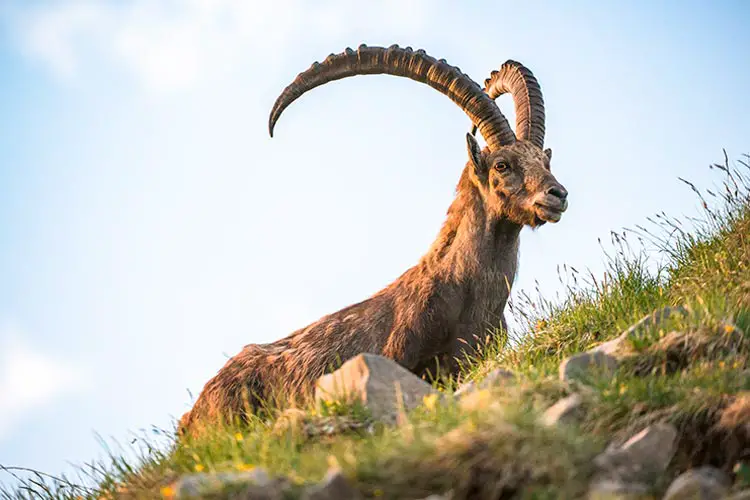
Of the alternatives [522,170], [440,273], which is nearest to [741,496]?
[440,273]

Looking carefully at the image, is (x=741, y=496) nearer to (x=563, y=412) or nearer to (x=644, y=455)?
(x=644, y=455)

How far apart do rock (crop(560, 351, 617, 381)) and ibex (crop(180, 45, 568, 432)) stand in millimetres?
3169

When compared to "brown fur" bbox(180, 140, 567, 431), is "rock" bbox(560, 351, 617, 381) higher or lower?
lower

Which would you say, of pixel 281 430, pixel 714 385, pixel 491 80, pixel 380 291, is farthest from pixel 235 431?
pixel 491 80

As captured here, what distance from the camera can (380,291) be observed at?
953 centimetres

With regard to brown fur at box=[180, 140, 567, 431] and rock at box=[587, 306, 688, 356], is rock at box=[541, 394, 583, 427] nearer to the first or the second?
rock at box=[587, 306, 688, 356]

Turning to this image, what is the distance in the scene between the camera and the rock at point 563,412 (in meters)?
4.61

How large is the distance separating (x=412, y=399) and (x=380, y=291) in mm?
4067

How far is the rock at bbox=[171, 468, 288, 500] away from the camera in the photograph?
3922mm

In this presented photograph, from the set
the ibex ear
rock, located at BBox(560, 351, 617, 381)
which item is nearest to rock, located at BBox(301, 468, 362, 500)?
rock, located at BBox(560, 351, 617, 381)

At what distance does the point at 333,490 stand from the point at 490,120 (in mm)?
6316

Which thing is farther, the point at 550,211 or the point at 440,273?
the point at 440,273

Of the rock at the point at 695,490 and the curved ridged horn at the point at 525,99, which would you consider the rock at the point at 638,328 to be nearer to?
the rock at the point at 695,490

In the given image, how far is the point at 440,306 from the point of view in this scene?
29.2 ft
